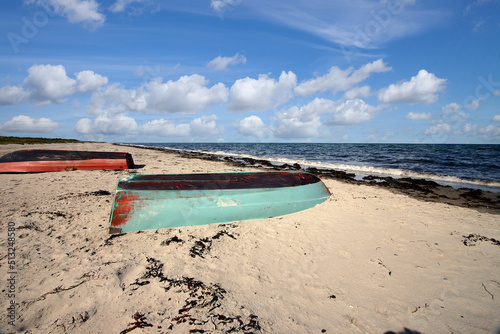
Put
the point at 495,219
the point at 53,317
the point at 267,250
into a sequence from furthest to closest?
the point at 495,219 → the point at 267,250 → the point at 53,317

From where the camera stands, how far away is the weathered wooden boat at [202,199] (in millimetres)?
4059

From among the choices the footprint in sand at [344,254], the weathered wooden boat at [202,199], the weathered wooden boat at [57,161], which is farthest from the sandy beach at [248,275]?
the weathered wooden boat at [57,161]

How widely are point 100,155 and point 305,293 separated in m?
10.3

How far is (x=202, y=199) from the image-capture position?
14.7ft

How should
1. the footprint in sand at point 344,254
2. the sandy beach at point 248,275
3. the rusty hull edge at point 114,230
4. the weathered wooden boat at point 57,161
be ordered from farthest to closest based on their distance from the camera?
the weathered wooden boat at point 57,161 → the rusty hull edge at point 114,230 → the footprint in sand at point 344,254 → the sandy beach at point 248,275

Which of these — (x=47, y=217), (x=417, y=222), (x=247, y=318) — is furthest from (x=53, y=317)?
(x=417, y=222)

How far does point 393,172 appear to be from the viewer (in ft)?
44.1

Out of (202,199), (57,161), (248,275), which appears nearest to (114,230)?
(202,199)

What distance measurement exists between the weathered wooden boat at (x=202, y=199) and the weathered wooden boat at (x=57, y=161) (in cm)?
564

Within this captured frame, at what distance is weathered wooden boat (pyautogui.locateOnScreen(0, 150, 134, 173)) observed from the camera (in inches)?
324

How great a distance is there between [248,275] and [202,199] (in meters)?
1.90

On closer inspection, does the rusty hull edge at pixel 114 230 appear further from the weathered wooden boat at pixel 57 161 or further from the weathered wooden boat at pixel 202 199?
the weathered wooden boat at pixel 57 161

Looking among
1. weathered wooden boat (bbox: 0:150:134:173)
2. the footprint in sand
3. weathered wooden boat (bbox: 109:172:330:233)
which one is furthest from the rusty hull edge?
weathered wooden boat (bbox: 0:150:134:173)

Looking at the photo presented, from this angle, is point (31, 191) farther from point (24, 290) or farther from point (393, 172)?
point (393, 172)
